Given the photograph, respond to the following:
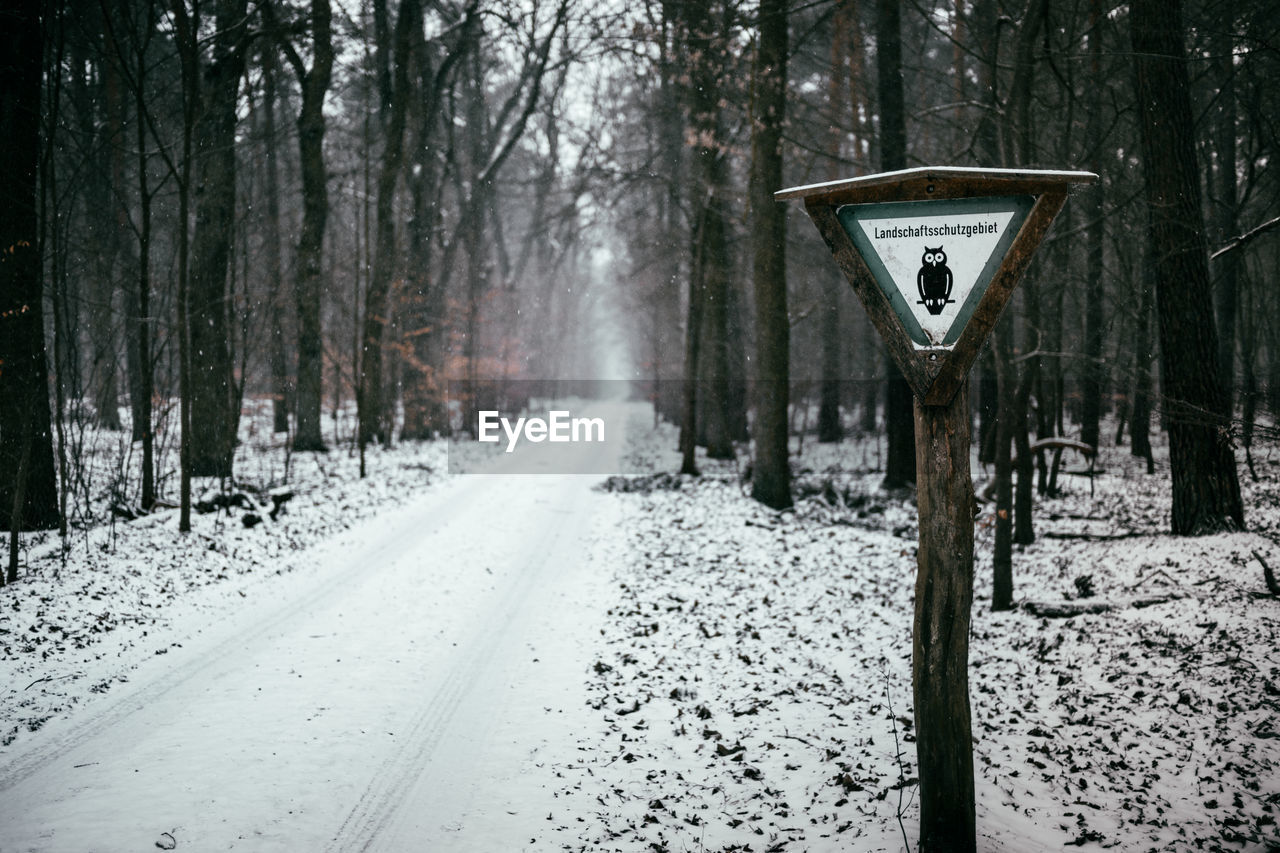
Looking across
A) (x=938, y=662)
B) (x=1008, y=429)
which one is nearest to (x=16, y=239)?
(x=938, y=662)

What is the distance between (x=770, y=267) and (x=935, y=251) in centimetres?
879

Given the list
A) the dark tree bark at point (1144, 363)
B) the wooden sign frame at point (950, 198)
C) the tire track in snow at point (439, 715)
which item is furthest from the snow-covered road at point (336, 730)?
the dark tree bark at point (1144, 363)

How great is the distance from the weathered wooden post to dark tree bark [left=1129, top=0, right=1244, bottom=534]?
5.98m

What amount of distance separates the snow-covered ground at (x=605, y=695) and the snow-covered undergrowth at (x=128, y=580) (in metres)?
0.04

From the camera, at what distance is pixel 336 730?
16.6 ft

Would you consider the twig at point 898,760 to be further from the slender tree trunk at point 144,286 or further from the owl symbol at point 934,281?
the slender tree trunk at point 144,286

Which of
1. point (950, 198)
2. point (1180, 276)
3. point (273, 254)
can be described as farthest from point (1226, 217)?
point (273, 254)

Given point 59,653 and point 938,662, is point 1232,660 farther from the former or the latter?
point 59,653

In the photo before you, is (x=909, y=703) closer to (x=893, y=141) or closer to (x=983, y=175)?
(x=983, y=175)

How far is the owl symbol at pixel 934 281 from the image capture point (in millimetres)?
3504

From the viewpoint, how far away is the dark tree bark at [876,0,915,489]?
1243cm

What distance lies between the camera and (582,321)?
66.2m

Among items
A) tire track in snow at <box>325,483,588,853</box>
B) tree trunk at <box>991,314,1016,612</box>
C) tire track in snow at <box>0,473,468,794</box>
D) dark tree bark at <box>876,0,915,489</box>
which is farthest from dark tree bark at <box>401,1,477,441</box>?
tree trunk at <box>991,314,1016,612</box>

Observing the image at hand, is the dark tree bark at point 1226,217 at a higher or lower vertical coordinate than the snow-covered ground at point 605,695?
higher
